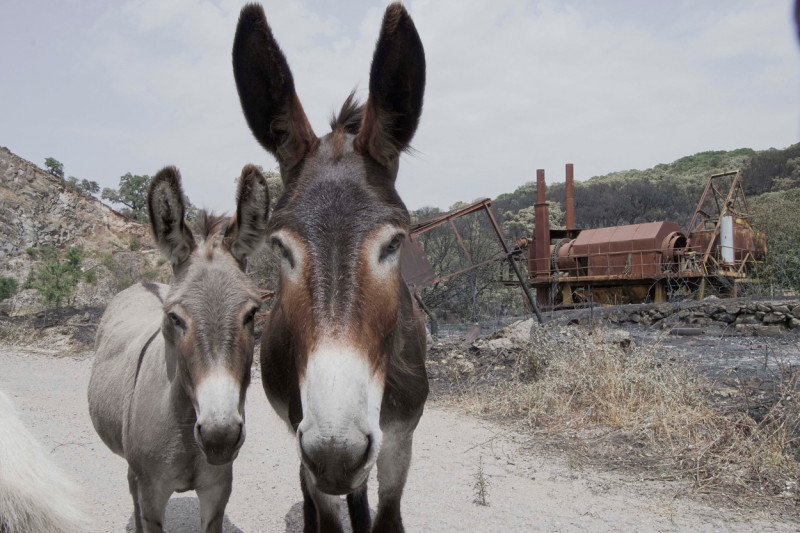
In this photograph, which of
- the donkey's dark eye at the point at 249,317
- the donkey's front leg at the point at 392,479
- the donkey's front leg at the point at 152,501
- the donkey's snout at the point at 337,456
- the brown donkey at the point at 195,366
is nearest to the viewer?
the donkey's snout at the point at 337,456

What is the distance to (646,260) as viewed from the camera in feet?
62.7

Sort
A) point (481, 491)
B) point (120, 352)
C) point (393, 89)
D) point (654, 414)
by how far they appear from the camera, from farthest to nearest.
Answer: point (654, 414)
point (481, 491)
point (120, 352)
point (393, 89)

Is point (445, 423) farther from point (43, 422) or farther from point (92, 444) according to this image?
point (43, 422)

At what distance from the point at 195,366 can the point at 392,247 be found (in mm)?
1371

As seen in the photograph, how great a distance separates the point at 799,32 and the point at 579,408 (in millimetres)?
7152

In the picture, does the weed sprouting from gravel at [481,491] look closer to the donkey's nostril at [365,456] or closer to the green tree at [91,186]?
the donkey's nostril at [365,456]

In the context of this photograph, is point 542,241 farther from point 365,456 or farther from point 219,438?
point 365,456

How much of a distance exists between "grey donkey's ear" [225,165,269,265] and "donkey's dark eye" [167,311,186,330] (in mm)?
570

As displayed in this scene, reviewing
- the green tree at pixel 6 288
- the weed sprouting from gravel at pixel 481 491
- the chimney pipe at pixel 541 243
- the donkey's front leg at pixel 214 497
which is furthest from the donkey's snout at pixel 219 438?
the green tree at pixel 6 288

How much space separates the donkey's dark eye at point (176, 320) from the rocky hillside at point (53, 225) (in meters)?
25.4

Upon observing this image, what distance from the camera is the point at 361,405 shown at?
63.0 inches

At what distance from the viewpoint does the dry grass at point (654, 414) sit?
497 centimetres

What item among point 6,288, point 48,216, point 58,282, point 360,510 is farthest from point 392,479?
point 48,216

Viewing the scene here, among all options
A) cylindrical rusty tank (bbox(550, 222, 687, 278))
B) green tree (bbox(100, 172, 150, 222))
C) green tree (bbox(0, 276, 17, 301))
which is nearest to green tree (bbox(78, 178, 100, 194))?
green tree (bbox(100, 172, 150, 222))
